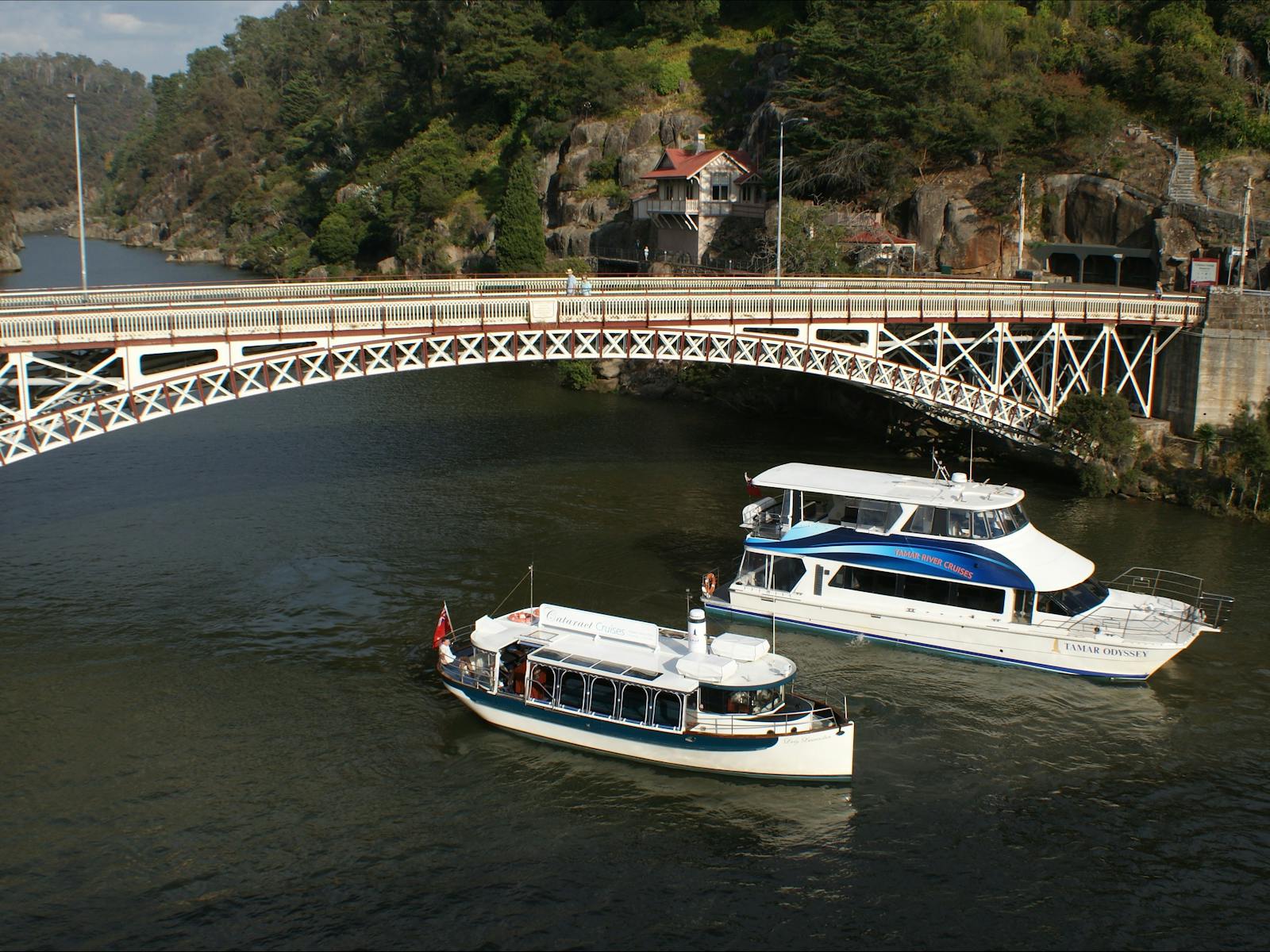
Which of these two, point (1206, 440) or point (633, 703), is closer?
point (633, 703)

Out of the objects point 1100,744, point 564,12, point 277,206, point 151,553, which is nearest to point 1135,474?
point 1100,744

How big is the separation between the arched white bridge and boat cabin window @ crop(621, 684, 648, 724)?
692 inches

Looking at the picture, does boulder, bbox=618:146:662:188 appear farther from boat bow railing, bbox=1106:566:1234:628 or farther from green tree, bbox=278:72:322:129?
green tree, bbox=278:72:322:129

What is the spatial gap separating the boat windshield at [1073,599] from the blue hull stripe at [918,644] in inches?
67.8

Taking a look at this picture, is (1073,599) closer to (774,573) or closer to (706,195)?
(774,573)

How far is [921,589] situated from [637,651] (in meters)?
10.9

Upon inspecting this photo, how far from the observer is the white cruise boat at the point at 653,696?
2930cm

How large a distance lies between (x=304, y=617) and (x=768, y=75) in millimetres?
79234

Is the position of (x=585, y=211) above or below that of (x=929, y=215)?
above

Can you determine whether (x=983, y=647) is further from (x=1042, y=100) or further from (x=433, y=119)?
(x=433, y=119)

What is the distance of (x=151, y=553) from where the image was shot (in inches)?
1737

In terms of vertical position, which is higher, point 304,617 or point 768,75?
point 768,75

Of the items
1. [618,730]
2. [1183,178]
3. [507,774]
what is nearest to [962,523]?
[618,730]

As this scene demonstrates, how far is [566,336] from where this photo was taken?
4919 cm
